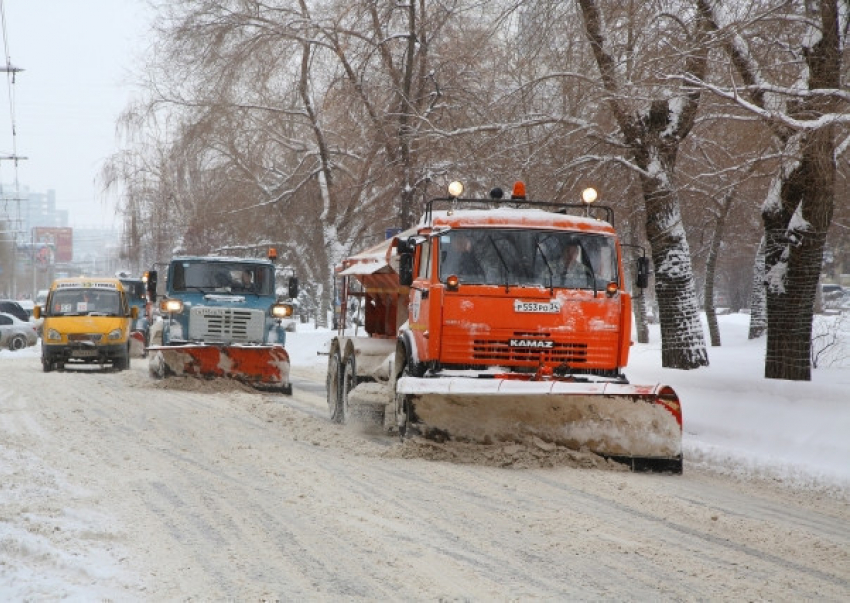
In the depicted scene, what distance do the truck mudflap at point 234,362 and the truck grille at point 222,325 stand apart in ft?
0.92

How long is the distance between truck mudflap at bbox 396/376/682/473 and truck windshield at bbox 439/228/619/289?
1178mm

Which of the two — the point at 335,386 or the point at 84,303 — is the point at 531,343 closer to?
the point at 335,386

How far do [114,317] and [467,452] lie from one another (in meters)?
15.0

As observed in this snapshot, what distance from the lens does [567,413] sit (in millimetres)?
10078

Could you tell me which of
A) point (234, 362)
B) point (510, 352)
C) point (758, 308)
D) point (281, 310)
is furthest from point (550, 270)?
point (758, 308)

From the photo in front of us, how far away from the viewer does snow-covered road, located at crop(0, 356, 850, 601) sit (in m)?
5.64

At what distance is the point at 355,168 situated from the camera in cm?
3181

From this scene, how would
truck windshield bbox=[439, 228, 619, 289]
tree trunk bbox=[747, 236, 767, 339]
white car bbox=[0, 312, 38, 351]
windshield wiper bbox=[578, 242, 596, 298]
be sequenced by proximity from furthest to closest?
white car bbox=[0, 312, 38, 351], tree trunk bbox=[747, 236, 767, 339], windshield wiper bbox=[578, 242, 596, 298], truck windshield bbox=[439, 228, 619, 289]

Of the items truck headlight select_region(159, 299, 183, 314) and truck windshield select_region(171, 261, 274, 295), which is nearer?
truck headlight select_region(159, 299, 183, 314)

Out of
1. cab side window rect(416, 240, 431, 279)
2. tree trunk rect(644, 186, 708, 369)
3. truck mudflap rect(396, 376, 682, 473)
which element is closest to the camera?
truck mudflap rect(396, 376, 682, 473)

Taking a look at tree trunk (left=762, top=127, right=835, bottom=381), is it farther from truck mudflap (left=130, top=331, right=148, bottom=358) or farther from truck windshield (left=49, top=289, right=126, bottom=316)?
truck mudflap (left=130, top=331, right=148, bottom=358)

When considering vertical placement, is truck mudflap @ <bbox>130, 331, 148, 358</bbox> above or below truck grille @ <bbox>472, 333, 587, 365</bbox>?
below

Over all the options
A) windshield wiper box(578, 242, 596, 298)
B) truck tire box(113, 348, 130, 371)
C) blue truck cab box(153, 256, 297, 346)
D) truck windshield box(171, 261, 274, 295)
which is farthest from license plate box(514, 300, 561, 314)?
truck tire box(113, 348, 130, 371)

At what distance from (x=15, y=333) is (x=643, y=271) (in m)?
30.5
